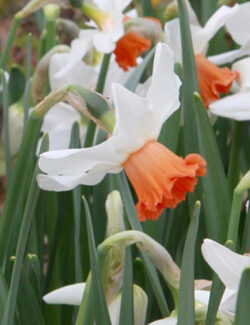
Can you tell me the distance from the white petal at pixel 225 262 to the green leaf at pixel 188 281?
0.02 meters

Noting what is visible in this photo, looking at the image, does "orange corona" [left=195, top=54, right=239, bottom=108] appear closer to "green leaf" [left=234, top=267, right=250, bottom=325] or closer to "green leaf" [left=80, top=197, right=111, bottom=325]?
"green leaf" [left=80, top=197, right=111, bottom=325]

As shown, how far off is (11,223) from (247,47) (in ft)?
2.15

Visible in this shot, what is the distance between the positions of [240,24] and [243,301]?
0.88 m

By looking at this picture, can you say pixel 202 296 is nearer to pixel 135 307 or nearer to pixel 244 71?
pixel 135 307

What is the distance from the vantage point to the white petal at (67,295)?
116 cm

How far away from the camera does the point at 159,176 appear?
1.09 meters

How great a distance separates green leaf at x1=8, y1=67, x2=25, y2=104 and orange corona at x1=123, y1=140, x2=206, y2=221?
102 cm

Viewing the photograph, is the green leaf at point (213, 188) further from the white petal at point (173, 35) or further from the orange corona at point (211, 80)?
the white petal at point (173, 35)

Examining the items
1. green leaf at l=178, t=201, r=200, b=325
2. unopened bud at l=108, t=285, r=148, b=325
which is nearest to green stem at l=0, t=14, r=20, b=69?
unopened bud at l=108, t=285, r=148, b=325

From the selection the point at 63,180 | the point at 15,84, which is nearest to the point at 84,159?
the point at 63,180

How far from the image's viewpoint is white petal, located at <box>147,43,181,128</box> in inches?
41.8

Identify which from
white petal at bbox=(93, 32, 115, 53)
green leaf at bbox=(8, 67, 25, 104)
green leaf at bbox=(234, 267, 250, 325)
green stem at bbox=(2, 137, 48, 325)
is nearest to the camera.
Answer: green leaf at bbox=(234, 267, 250, 325)

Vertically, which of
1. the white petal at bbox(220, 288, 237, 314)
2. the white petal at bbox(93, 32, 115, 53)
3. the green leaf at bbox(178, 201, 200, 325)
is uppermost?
the white petal at bbox(93, 32, 115, 53)

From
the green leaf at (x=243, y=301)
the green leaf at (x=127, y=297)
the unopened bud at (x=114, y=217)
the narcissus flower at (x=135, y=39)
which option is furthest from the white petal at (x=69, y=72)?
the green leaf at (x=243, y=301)
